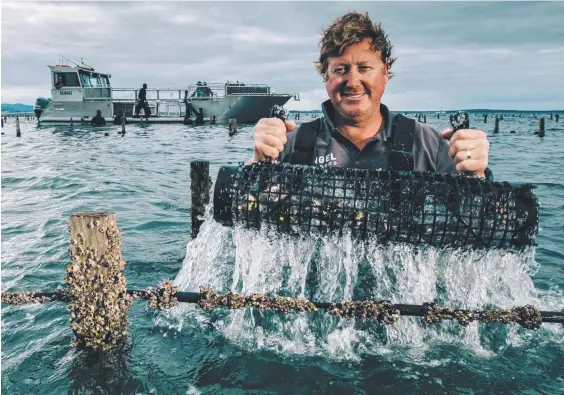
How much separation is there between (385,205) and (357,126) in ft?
4.18

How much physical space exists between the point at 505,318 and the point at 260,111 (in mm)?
39433

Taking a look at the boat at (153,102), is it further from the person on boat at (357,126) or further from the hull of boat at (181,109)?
the person on boat at (357,126)

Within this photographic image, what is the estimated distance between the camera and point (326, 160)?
4.11 meters

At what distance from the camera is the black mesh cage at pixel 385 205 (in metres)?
2.99

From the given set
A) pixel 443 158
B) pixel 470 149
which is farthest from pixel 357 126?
pixel 470 149

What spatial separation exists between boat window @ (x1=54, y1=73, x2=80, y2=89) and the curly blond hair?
1623 inches

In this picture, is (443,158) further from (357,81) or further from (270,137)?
(270,137)

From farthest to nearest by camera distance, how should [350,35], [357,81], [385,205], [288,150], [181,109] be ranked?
1. [181,109]
2. [288,150]
3. [357,81]
4. [350,35]
5. [385,205]

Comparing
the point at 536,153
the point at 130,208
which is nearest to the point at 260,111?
the point at 536,153

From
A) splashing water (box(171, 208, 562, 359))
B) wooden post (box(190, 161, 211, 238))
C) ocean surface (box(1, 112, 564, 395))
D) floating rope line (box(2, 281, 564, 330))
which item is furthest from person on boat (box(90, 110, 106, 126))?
floating rope line (box(2, 281, 564, 330))

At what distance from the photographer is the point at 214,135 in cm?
3116

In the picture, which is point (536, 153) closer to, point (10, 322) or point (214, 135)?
point (214, 135)

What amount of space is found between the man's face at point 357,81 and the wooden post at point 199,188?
327 centimetres

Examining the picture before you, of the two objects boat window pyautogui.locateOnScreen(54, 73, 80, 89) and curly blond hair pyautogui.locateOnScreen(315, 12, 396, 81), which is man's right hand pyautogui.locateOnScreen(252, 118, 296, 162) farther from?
boat window pyautogui.locateOnScreen(54, 73, 80, 89)
